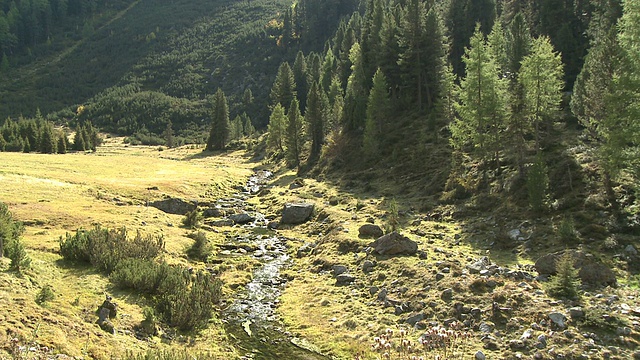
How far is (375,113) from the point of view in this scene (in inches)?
2194

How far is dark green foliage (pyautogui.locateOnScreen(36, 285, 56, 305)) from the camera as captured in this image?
568 inches

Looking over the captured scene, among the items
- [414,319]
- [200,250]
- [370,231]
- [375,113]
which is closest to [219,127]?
[375,113]

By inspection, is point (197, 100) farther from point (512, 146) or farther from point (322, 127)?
point (512, 146)

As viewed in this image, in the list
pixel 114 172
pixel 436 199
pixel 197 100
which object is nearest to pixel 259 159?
pixel 114 172

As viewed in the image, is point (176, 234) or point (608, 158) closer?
point (608, 158)

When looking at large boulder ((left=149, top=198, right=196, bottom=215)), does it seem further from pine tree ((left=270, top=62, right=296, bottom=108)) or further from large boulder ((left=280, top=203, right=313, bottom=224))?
pine tree ((left=270, top=62, right=296, bottom=108))

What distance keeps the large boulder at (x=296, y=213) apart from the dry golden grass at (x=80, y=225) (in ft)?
31.7

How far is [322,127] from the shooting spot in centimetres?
7200

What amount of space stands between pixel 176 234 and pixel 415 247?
1893 centimetres

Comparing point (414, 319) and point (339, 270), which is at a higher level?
point (339, 270)

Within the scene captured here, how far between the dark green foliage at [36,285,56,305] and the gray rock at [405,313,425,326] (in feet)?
47.6

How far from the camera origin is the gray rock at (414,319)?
17391 mm

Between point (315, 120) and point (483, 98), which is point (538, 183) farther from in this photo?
point (315, 120)

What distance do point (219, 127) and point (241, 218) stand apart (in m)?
70.6
